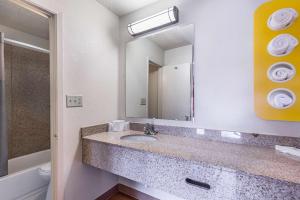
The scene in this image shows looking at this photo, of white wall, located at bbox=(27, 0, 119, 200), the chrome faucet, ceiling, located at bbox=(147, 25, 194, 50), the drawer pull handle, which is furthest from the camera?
the chrome faucet

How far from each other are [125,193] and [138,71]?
5.02 feet

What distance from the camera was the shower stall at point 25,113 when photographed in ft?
5.66

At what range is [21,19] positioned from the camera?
74.3 inches

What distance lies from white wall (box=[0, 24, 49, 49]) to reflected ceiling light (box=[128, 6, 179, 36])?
65.4 inches

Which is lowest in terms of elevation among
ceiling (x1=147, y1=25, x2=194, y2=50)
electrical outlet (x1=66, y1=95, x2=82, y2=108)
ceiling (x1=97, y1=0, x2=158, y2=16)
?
electrical outlet (x1=66, y1=95, x2=82, y2=108)

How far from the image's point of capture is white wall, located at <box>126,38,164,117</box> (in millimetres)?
1770

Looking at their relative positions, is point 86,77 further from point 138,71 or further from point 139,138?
point 139,138

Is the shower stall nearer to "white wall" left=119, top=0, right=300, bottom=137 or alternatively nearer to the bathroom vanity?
the bathroom vanity

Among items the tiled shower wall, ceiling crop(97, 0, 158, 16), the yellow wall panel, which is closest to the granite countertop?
the yellow wall panel

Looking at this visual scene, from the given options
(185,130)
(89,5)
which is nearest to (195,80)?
(185,130)

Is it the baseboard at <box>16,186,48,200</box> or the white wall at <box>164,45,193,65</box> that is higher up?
the white wall at <box>164,45,193,65</box>

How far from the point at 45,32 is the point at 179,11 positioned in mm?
2011

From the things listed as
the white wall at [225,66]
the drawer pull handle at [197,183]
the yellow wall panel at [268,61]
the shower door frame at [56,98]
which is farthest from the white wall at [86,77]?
the yellow wall panel at [268,61]

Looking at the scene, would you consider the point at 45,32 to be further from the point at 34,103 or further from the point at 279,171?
the point at 279,171
